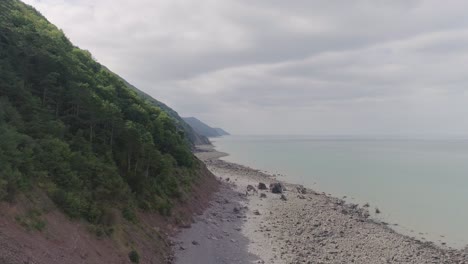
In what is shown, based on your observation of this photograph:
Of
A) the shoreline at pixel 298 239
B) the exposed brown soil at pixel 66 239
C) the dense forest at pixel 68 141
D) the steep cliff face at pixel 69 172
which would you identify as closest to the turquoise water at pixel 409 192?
the shoreline at pixel 298 239

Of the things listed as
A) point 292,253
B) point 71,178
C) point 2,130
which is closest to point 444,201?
point 292,253

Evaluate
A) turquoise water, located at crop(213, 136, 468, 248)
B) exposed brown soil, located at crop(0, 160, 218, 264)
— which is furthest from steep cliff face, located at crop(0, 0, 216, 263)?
turquoise water, located at crop(213, 136, 468, 248)

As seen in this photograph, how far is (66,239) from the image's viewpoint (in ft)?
52.3

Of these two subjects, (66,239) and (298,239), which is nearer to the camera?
(66,239)

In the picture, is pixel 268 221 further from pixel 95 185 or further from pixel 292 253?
pixel 95 185

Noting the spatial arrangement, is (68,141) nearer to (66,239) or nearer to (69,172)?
(69,172)

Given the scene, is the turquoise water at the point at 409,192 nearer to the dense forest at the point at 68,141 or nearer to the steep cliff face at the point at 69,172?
the steep cliff face at the point at 69,172

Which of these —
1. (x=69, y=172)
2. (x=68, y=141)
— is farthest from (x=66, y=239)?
(x=68, y=141)

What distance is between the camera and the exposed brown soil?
42.3ft

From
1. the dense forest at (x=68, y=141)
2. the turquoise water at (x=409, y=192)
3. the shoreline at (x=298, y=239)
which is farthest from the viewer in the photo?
the turquoise water at (x=409, y=192)

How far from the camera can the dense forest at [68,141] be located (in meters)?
18.0

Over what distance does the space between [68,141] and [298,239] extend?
1940 cm

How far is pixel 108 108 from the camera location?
28844mm

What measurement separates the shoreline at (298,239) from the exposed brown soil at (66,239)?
2079mm
